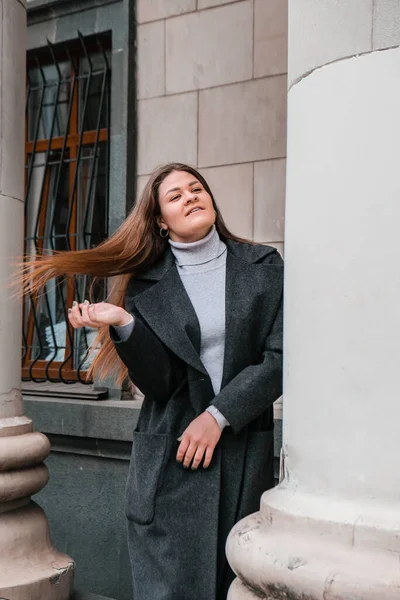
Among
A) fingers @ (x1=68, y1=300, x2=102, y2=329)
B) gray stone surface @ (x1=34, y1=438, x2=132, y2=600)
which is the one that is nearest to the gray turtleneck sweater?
fingers @ (x1=68, y1=300, x2=102, y2=329)

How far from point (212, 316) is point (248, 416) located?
1.12 ft

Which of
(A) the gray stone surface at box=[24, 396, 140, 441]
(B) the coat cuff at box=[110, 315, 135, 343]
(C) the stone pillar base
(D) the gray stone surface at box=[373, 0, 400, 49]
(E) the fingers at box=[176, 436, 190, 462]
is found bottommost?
(C) the stone pillar base

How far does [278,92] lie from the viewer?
4809 millimetres

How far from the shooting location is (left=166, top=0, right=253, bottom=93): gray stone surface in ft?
16.3

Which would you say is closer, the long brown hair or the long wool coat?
the long wool coat

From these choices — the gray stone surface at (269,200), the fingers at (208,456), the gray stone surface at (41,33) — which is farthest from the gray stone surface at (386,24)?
the gray stone surface at (41,33)

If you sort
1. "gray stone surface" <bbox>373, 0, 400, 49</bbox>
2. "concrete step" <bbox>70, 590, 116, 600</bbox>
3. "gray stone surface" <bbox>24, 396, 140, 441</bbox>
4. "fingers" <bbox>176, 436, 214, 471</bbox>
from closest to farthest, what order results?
"gray stone surface" <bbox>373, 0, 400, 49</bbox> < "fingers" <bbox>176, 436, 214, 471</bbox> < "concrete step" <bbox>70, 590, 116, 600</bbox> < "gray stone surface" <bbox>24, 396, 140, 441</bbox>

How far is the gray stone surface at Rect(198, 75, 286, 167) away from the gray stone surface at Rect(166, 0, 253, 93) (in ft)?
0.32

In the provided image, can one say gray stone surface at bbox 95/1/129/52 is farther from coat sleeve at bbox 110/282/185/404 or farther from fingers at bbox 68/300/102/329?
fingers at bbox 68/300/102/329

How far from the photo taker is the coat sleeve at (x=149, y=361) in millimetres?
2486

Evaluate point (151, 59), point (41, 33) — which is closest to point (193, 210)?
point (151, 59)

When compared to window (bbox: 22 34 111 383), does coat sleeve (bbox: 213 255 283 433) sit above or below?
below

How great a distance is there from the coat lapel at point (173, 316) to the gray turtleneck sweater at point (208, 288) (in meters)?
0.03

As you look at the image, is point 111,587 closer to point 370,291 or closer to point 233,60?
point 233,60
